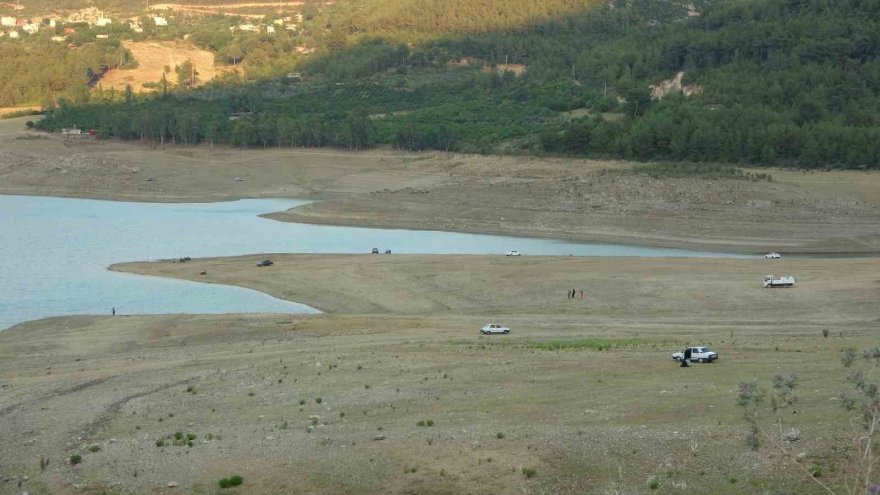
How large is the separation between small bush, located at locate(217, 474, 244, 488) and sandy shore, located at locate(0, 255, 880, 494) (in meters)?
0.15

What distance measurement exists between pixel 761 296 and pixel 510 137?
227 feet

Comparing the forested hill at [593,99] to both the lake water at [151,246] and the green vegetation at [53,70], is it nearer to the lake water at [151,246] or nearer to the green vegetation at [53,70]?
the green vegetation at [53,70]

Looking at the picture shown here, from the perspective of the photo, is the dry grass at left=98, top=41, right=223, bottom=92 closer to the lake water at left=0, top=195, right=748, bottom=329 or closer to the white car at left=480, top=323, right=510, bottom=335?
the lake water at left=0, top=195, right=748, bottom=329

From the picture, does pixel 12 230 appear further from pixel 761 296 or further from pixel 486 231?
pixel 761 296

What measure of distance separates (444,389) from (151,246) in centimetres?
4500

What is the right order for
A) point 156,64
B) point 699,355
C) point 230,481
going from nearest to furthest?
point 230,481, point 699,355, point 156,64

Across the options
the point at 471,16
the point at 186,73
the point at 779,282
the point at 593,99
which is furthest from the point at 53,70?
the point at 779,282

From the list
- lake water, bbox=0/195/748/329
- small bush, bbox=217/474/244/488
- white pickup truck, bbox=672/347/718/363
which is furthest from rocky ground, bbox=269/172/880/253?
small bush, bbox=217/474/244/488

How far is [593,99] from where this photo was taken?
127062mm

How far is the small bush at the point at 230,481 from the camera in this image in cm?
2191

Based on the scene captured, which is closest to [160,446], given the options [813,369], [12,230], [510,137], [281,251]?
[813,369]

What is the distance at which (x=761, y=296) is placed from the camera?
152 feet

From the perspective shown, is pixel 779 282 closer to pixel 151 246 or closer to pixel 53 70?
pixel 151 246

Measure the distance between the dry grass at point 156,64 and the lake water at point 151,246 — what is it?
7564 centimetres
